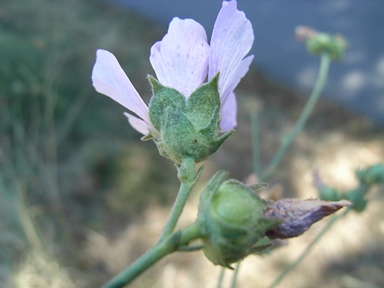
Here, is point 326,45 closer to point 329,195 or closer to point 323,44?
point 323,44

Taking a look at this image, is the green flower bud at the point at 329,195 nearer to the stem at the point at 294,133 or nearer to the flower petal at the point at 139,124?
the stem at the point at 294,133

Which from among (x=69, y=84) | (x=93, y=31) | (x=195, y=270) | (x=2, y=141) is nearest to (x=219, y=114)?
(x=195, y=270)

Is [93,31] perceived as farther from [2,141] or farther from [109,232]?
[109,232]

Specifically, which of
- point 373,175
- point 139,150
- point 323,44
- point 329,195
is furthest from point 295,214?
point 139,150

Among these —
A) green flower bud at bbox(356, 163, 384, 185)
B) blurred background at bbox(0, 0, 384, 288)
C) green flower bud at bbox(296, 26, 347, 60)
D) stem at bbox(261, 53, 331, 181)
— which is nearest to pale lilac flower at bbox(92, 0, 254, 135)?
stem at bbox(261, 53, 331, 181)

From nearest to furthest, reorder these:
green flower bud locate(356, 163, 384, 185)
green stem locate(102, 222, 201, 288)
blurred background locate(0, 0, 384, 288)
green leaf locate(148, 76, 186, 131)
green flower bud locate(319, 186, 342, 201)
Answer: green stem locate(102, 222, 201, 288) < green leaf locate(148, 76, 186, 131) < green flower bud locate(319, 186, 342, 201) < green flower bud locate(356, 163, 384, 185) < blurred background locate(0, 0, 384, 288)

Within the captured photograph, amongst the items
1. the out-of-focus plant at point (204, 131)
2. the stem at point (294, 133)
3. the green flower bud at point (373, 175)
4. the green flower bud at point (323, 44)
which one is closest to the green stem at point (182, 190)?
the out-of-focus plant at point (204, 131)

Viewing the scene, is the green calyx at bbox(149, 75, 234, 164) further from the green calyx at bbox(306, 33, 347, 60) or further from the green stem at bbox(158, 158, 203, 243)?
the green calyx at bbox(306, 33, 347, 60)
